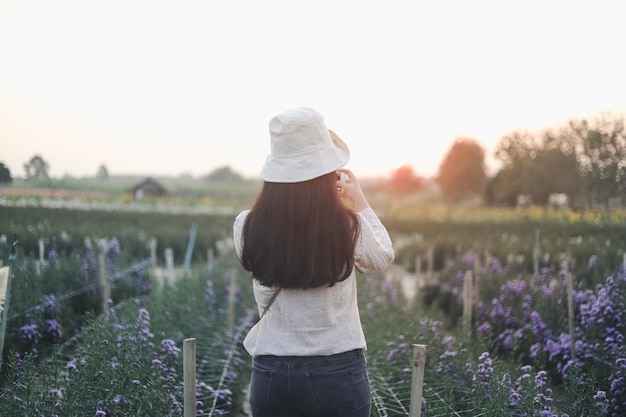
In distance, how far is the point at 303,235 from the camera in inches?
77.6

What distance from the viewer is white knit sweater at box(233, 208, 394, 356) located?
2.02m

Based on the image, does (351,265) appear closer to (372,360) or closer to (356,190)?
(356,190)

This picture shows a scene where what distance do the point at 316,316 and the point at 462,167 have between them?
160ft

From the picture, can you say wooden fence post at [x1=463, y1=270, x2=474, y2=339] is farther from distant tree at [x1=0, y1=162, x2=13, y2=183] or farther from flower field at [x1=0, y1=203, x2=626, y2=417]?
distant tree at [x1=0, y1=162, x2=13, y2=183]

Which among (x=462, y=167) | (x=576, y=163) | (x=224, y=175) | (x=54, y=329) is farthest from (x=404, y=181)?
(x=54, y=329)

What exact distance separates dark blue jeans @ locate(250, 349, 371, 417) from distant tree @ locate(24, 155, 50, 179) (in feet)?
18.1

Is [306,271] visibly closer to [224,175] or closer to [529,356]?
[529,356]

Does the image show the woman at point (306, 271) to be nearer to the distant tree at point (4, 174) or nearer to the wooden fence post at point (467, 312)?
the wooden fence post at point (467, 312)

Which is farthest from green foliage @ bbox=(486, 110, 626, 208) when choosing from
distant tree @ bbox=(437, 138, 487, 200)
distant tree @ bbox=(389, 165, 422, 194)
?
distant tree @ bbox=(389, 165, 422, 194)

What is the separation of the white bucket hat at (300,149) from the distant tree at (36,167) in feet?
17.7

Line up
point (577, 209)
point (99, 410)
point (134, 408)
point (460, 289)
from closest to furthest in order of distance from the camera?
point (99, 410), point (134, 408), point (460, 289), point (577, 209)

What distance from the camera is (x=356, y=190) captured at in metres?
2.21

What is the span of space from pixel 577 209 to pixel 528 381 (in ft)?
25.3

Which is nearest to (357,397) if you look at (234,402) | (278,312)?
(278,312)
